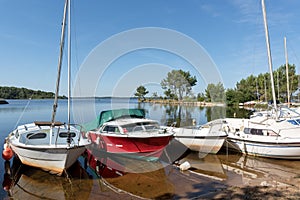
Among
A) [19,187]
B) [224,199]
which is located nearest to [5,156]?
[19,187]

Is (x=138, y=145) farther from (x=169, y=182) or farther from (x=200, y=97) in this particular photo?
(x=200, y=97)

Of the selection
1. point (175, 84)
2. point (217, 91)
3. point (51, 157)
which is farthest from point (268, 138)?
point (217, 91)

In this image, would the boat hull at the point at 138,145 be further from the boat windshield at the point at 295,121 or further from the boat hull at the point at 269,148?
the boat windshield at the point at 295,121

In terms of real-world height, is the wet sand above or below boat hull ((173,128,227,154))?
below

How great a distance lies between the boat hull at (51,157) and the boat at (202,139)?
590 centimetres

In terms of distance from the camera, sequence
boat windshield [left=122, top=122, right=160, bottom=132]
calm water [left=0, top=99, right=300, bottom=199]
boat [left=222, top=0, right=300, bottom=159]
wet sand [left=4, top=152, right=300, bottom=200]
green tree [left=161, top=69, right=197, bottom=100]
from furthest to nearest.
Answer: green tree [left=161, top=69, right=197, bottom=100], boat windshield [left=122, top=122, right=160, bottom=132], boat [left=222, top=0, right=300, bottom=159], calm water [left=0, top=99, right=300, bottom=199], wet sand [left=4, top=152, right=300, bottom=200]

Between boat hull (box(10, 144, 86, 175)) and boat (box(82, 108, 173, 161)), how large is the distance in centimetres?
230

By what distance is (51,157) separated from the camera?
7.76 meters

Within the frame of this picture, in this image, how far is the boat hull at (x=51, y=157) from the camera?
300 inches

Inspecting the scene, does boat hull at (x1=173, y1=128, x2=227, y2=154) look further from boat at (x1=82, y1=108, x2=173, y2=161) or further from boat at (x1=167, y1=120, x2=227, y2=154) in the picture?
boat at (x1=82, y1=108, x2=173, y2=161)

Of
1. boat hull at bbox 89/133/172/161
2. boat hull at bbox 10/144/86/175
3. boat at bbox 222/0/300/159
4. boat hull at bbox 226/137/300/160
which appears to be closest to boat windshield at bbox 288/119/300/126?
boat at bbox 222/0/300/159

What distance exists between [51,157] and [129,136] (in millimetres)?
3440

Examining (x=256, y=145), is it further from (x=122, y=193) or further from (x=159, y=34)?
(x=159, y=34)

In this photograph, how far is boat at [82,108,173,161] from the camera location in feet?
31.7
